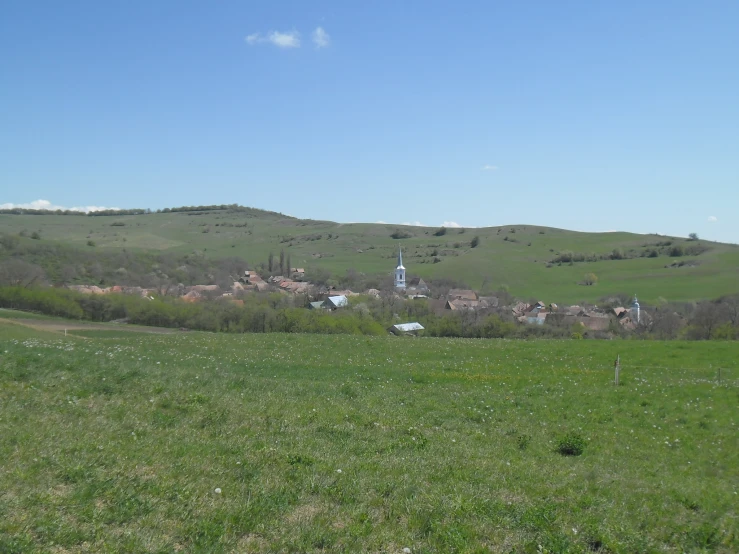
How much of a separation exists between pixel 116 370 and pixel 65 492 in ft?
24.1

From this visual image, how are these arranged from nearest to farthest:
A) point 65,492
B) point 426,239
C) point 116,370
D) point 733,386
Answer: point 65,492, point 116,370, point 733,386, point 426,239

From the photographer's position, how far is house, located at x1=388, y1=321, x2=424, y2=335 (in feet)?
173

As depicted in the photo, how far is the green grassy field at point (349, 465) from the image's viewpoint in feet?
18.8

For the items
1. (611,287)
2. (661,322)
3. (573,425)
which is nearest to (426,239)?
(611,287)

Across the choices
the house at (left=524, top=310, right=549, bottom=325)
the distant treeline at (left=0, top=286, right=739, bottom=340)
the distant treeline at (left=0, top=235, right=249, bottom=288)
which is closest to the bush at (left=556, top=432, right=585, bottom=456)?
the distant treeline at (left=0, top=286, right=739, bottom=340)

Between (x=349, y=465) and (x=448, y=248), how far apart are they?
127793 millimetres

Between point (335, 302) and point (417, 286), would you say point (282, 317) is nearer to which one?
point (335, 302)

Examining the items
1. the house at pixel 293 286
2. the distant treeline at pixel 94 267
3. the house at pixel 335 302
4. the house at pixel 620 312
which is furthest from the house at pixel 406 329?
the distant treeline at pixel 94 267

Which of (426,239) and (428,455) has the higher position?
(426,239)

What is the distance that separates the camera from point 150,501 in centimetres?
601

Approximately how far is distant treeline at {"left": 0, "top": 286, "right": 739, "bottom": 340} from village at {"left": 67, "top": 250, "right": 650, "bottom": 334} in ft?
4.82

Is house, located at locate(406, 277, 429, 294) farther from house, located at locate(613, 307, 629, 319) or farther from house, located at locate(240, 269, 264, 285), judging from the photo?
house, located at locate(613, 307, 629, 319)

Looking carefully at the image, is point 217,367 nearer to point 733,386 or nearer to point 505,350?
point 505,350

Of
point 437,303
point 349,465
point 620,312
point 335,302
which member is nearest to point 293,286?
point 335,302
